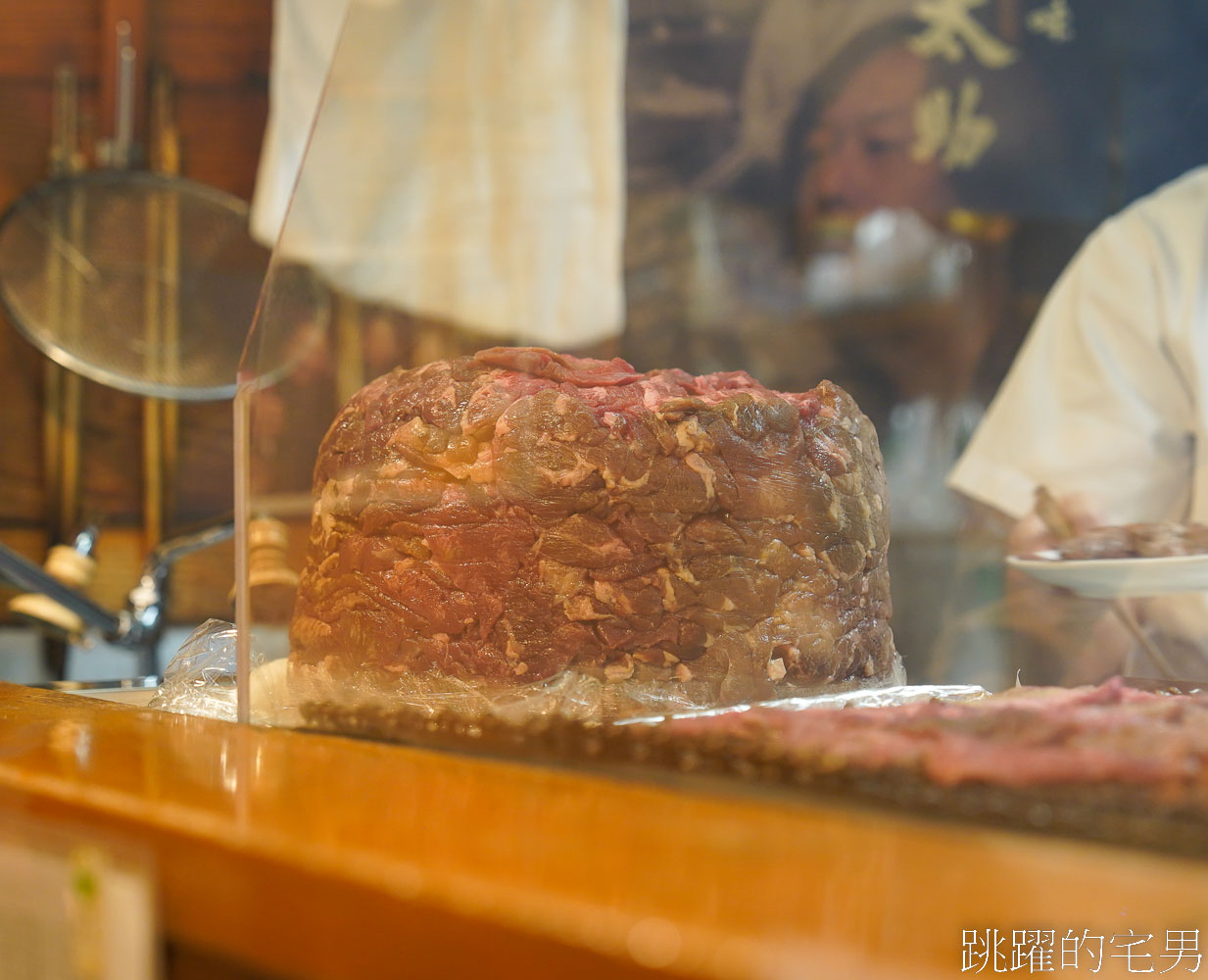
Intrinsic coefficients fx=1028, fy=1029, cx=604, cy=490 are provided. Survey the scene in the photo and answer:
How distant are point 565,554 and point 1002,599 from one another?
259 millimetres

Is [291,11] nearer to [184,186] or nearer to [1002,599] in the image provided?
[184,186]

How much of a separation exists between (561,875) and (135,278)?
1741 millimetres

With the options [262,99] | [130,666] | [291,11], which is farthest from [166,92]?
[130,666]

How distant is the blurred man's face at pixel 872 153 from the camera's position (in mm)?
568

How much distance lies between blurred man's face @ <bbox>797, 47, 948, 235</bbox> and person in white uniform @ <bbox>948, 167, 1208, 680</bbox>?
4.3 inches

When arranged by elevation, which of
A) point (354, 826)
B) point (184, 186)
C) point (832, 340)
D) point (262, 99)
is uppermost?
point (262, 99)

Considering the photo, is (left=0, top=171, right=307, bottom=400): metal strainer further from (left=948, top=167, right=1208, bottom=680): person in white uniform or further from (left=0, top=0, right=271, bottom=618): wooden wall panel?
(left=948, top=167, right=1208, bottom=680): person in white uniform

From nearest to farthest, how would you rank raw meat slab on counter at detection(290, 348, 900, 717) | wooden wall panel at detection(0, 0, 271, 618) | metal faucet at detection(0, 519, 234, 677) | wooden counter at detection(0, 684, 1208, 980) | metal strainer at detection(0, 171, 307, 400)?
wooden counter at detection(0, 684, 1208, 980), raw meat slab on counter at detection(290, 348, 900, 717), metal faucet at detection(0, 519, 234, 677), metal strainer at detection(0, 171, 307, 400), wooden wall panel at detection(0, 0, 271, 618)

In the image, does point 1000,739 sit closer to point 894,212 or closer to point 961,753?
point 961,753

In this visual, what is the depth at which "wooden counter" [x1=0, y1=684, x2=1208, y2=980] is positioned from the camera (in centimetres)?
26

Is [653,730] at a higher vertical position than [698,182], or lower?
lower

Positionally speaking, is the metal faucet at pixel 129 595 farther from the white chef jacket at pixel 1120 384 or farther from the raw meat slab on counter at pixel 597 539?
the white chef jacket at pixel 1120 384

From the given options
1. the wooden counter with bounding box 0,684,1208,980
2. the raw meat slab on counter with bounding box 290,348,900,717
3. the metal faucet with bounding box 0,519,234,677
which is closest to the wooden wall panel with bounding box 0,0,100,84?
the metal faucet with bounding box 0,519,234,677

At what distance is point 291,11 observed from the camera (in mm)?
1688
